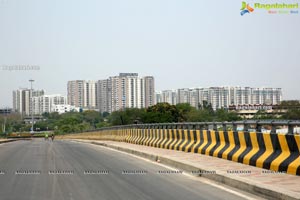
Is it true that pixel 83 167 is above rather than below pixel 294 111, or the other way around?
below

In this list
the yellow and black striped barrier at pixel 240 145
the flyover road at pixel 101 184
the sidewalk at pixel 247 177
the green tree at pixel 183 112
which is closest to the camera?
the sidewalk at pixel 247 177

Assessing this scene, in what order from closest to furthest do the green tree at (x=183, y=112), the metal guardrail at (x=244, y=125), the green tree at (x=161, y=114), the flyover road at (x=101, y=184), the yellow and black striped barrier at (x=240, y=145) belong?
the flyover road at (x=101, y=184) → the yellow and black striped barrier at (x=240, y=145) → the metal guardrail at (x=244, y=125) → the green tree at (x=161, y=114) → the green tree at (x=183, y=112)

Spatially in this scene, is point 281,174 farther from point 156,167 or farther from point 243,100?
point 243,100

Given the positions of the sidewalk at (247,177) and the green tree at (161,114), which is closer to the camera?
the sidewalk at (247,177)

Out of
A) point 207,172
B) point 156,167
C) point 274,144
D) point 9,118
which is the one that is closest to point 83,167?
point 156,167

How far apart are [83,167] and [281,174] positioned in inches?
284

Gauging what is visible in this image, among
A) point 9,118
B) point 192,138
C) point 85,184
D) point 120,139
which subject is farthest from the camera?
point 9,118

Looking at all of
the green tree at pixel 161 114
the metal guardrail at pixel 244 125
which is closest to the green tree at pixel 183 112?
the green tree at pixel 161 114

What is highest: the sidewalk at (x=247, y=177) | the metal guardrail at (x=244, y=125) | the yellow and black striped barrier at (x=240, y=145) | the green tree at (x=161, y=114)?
the green tree at (x=161, y=114)

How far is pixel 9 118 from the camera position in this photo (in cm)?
18588

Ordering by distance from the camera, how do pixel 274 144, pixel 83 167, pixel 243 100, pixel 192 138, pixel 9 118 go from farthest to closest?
pixel 9 118 → pixel 243 100 → pixel 192 138 → pixel 83 167 → pixel 274 144

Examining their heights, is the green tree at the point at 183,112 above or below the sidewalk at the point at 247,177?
above

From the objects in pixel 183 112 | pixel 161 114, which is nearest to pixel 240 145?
pixel 161 114

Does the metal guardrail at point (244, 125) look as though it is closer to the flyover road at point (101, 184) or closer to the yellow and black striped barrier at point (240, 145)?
the yellow and black striped barrier at point (240, 145)
